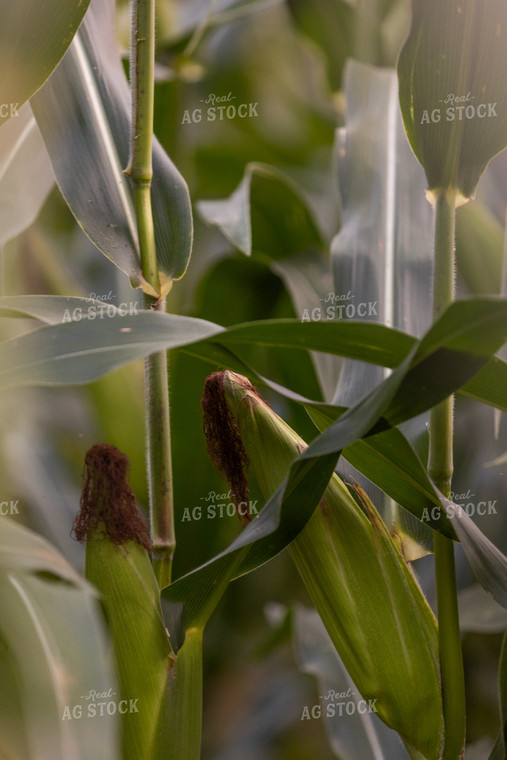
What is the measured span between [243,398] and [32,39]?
0.75 ft

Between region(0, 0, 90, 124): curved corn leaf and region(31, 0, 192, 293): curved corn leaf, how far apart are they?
0.06 meters

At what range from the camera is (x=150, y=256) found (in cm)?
37

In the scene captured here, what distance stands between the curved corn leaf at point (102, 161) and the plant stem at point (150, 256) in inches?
0.6

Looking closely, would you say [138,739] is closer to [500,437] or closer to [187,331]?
[187,331]

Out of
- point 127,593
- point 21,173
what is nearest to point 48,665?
point 127,593

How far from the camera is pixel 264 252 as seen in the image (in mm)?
681

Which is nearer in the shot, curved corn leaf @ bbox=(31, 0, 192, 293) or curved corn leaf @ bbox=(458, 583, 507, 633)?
curved corn leaf @ bbox=(31, 0, 192, 293)

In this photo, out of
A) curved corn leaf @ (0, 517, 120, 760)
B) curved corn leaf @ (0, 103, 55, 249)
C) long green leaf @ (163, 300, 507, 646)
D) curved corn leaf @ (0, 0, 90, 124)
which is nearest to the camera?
long green leaf @ (163, 300, 507, 646)

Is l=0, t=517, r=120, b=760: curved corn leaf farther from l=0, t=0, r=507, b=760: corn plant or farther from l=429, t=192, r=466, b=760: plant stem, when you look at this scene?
l=429, t=192, r=466, b=760: plant stem

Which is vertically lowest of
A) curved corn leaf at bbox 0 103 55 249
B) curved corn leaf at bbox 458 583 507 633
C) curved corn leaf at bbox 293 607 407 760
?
curved corn leaf at bbox 293 607 407 760

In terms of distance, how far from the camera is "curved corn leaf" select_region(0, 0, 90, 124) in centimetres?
35

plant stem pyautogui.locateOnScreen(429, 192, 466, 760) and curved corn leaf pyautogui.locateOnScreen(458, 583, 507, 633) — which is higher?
plant stem pyautogui.locateOnScreen(429, 192, 466, 760)

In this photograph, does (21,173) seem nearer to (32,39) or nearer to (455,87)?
(32,39)

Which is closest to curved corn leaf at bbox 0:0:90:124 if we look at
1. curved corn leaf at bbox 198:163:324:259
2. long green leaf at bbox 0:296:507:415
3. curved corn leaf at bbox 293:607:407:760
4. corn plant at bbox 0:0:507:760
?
corn plant at bbox 0:0:507:760
